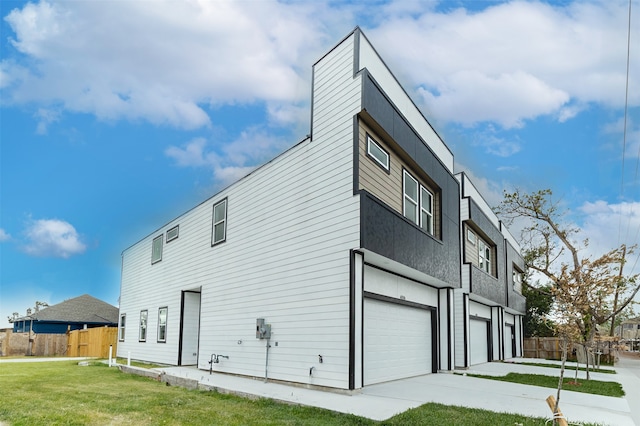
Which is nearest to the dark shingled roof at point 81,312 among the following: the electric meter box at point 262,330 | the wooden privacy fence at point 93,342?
the wooden privacy fence at point 93,342

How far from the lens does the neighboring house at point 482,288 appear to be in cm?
1603

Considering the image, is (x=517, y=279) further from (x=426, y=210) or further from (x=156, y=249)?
(x=156, y=249)

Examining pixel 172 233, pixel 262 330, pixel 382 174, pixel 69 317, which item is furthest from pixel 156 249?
pixel 69 317

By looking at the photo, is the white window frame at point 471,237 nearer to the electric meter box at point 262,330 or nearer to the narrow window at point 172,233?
the electric meter box at point 262,330

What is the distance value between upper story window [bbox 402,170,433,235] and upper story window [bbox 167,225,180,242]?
875 cm

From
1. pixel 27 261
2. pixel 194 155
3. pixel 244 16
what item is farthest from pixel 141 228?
pixel 27 261

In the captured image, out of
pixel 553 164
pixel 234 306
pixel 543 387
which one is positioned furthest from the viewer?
pixel 553 164

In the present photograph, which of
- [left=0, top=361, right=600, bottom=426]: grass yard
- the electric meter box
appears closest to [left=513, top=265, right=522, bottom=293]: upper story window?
the electric meter box

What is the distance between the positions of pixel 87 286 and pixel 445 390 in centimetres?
3491

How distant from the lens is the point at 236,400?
341 inches

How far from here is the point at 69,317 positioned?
30156 millimetres

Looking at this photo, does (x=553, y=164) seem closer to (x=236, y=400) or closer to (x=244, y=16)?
(x=244, y=16)

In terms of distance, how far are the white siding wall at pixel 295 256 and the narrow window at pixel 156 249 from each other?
4.16 metres

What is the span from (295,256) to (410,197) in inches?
148
